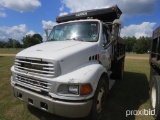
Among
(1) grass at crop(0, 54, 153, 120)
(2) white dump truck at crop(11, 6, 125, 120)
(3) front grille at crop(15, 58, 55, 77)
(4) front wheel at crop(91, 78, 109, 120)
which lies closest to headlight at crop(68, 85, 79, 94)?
(2) white dump truck at crop(11, 6, 125, 120)

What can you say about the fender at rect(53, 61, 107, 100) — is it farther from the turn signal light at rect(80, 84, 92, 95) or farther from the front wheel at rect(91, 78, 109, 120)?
the front wheel at rect(91, 78, 109, 120)

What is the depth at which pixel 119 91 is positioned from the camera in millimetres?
6285

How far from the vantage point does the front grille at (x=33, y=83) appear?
10.5 ft

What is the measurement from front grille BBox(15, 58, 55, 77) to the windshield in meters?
1.49

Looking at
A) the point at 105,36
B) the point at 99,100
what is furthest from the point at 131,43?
the point at 99,100

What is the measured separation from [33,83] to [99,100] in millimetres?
1567

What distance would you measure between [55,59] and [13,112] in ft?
7.48

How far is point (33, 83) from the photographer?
3.45 m

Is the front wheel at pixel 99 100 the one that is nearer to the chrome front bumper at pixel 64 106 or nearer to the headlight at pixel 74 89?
the chrome front bumper at pixel 64 106

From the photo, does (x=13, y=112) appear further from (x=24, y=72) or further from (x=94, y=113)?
(x=94, y=113)

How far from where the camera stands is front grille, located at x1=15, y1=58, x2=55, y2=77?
318 cm

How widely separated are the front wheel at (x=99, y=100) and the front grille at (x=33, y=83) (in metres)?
1.03

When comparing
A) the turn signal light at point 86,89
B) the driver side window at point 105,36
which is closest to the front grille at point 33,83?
the turn signal light at point 86,89
